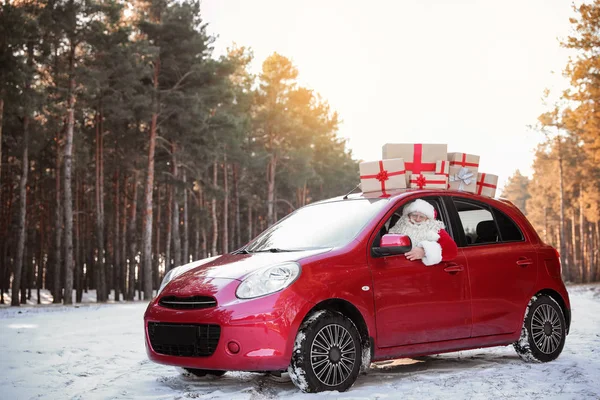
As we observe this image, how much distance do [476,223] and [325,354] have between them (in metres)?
2.64

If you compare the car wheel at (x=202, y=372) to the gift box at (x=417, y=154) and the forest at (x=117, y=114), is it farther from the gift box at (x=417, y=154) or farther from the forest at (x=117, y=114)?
the forest at (x=117, y=114)

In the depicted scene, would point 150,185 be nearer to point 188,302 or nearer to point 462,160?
point 462,160

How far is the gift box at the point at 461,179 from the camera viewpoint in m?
8.20

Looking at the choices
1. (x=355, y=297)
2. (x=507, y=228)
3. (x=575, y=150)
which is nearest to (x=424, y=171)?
(x=507, y=228)

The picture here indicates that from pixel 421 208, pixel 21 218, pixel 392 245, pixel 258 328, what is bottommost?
pixel 258 328

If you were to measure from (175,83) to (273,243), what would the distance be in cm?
3115

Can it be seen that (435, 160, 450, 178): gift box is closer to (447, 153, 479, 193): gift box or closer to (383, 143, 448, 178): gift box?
(383, 143, 448, 178): gift box

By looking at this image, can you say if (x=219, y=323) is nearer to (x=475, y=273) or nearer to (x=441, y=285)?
(x=441, y=285)

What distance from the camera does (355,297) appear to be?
638 cm

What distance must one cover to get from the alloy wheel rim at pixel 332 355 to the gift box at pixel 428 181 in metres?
2.24

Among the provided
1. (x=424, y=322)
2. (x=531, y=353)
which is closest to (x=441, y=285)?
(x=424, y=322)

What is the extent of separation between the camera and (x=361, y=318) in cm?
646

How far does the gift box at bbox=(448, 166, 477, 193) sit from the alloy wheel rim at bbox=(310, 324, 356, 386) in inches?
106

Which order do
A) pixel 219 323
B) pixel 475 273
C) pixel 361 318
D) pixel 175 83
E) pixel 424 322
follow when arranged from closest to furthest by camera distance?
1. pixel 219 323
2. pixel 361 318
3. pixel 424 322
4. pixel 475 273
5. pixel 175 83
